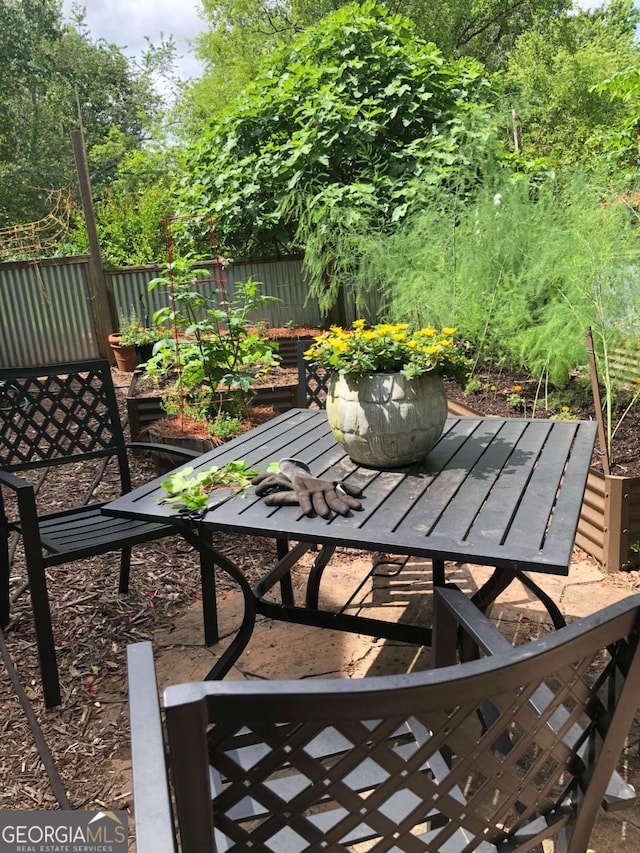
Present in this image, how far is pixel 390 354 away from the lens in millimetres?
1982

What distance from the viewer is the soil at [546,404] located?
3.17 m

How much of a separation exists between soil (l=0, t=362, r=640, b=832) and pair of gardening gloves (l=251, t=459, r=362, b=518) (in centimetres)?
91

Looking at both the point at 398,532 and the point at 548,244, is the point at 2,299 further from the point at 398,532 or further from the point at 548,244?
the point at 398,532

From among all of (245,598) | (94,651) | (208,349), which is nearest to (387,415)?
(245,598)

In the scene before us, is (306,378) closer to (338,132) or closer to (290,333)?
(290,333)

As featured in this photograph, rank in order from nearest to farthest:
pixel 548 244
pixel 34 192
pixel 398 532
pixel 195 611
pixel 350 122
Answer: pixel 398 532, pixel 195 611, pixel 548 244, pixel 350 122, pixel 34 192

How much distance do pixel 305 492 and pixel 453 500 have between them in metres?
0.42

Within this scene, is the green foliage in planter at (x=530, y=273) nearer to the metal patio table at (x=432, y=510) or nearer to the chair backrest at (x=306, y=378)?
the metal patio table at (x=432, y=510)

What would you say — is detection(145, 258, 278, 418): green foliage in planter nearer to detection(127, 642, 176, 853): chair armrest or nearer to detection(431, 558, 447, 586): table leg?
detection(431, 558, 447, 586): table leg

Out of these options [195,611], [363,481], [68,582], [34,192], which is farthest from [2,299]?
[34,192]

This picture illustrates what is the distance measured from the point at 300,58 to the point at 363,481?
774cm

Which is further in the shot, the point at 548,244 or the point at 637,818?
the point at 548,244

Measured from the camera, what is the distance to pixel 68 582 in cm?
296

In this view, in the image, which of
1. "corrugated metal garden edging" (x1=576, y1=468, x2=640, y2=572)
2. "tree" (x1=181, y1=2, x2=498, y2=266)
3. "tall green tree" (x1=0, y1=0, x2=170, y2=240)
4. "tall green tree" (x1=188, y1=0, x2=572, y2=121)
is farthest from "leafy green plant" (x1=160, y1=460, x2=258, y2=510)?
"tall green tree" (x1=0, y1=0, x2=170, y2=240)
